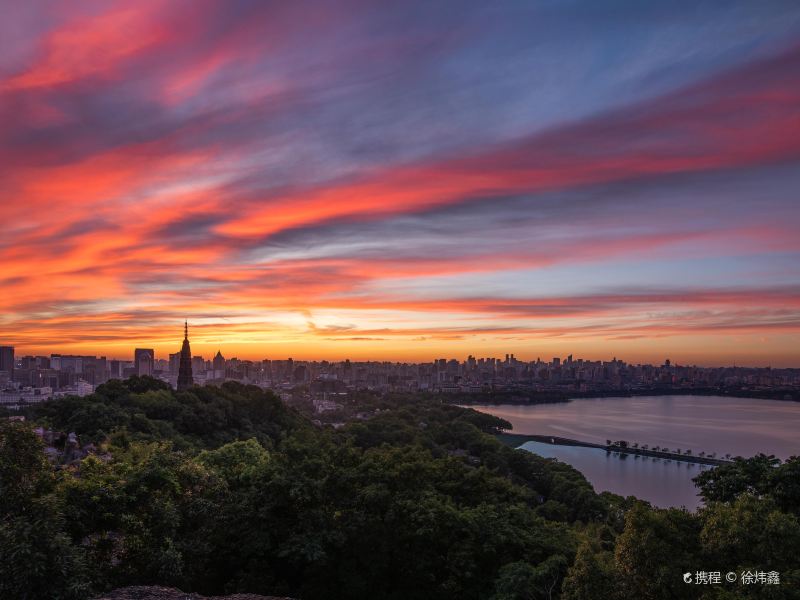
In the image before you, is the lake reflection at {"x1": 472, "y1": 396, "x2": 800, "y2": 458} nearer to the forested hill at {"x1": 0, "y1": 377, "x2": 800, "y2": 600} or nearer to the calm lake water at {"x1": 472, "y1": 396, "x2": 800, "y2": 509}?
the calm lake water at {"x1": 472, "y1": 396, "x2": 800, "y2": 509}

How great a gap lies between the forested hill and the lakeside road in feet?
93.9

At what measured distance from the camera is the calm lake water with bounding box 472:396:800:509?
3259 cm

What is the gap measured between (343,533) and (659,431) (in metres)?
50.9

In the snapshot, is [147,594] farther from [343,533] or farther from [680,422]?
[680,422]

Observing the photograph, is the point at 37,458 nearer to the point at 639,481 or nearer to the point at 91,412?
the point at 91,412

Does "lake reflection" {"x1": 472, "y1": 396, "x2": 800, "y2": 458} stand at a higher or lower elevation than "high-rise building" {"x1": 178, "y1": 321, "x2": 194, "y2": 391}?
lower

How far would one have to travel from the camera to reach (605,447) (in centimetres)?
4209

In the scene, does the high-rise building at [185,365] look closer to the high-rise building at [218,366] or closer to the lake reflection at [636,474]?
the lake reflection at [636,474]

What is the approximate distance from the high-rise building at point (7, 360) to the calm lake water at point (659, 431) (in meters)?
55.2

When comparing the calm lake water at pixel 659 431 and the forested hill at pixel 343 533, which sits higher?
the forested hill at pixel 343 533

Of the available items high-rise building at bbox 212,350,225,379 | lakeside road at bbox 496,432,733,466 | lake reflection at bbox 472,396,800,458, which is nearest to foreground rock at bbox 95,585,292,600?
lakeside road at bbox 496,432,733,466

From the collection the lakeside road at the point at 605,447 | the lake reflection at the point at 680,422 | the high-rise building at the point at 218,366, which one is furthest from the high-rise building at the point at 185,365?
the high-rise building at the point at 218,366

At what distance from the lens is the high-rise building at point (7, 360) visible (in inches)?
2320

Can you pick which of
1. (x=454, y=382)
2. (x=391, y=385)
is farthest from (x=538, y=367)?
(x=391, y=385)
